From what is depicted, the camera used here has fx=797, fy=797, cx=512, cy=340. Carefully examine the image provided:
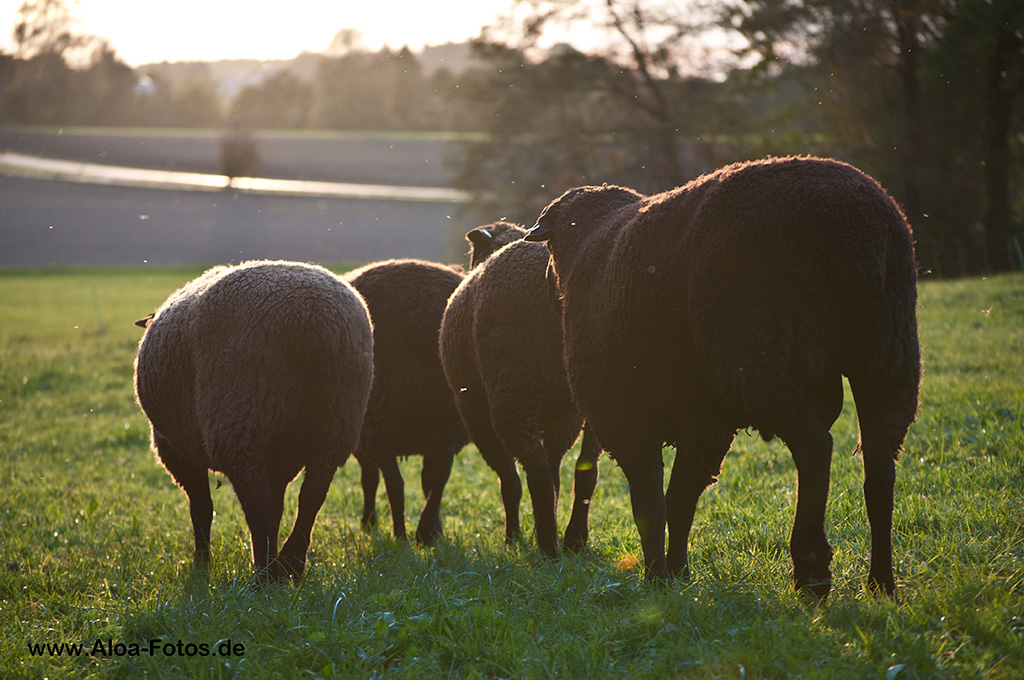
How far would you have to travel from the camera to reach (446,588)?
3.55 meters

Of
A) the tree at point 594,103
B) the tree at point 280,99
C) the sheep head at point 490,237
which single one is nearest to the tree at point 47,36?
the tree at point 594,103

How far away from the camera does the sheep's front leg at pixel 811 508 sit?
2936 millimetres

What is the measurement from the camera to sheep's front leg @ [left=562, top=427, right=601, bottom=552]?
15.4 ft

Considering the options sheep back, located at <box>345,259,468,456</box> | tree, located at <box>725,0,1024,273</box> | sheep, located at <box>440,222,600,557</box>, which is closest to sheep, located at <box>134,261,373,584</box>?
sheep, located at <box>440,222,600,557</box>

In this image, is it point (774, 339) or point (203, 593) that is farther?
point (203, 593)

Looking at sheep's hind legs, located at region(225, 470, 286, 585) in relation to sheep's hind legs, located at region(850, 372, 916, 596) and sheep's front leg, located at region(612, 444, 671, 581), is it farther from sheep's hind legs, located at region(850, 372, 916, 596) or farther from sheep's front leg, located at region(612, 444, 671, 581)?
sheep's hind legs, located at region(850, 372, 916, 596)

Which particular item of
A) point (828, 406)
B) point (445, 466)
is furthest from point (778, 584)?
point (445, 466)

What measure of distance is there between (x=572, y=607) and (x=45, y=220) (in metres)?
43.9

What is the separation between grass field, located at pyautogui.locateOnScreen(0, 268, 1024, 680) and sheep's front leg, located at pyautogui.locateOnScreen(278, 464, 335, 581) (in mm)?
177

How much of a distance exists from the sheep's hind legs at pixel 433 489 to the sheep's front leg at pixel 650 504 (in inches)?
73.6

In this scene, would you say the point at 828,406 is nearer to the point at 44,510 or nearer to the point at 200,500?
the point at 200,500

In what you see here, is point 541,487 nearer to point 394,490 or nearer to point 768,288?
point 394,490

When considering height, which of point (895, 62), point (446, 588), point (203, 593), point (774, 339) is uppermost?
point (895, 62)

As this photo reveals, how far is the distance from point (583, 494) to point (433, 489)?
1166 mm
